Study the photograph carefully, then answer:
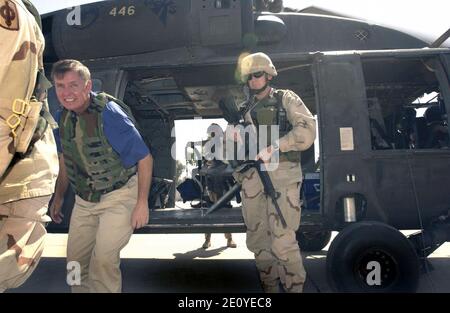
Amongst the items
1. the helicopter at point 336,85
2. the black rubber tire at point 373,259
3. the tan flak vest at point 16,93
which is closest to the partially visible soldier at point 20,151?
the tan flak vest at point 16,93

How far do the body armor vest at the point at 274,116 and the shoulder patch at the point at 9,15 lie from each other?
190 centimetres

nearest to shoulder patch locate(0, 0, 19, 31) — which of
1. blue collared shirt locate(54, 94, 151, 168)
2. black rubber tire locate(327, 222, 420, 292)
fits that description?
blue collared shirt locate(54, 94, 151, 168)

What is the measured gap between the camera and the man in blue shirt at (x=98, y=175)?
2170 mm

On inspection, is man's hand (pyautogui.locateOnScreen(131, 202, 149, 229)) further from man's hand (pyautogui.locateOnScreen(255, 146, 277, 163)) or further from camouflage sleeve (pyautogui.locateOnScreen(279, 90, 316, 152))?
camouflage sleeve (pyautogui.locateOnScreen(279, 90, 316, 152))

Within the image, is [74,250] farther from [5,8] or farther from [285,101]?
[285,101]

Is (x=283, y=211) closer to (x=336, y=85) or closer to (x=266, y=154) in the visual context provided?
(x=266, y=154)

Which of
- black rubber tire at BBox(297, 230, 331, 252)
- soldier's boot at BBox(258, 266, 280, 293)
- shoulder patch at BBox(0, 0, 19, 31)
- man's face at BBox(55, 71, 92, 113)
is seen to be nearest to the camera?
shoulder patch at BBox(0, 0, 19, 31)

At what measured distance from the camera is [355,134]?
320 cm

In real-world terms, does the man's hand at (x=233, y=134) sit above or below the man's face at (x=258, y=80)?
below

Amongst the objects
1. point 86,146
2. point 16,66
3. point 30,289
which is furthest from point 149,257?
point 16,66

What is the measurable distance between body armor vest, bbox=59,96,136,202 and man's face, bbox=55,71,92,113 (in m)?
0.10

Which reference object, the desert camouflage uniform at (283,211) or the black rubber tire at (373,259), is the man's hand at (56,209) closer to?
the desert camouflage uniform at (283,211)

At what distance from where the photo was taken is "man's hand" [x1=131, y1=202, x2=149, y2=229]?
7.23ft

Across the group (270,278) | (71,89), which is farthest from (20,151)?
(270,278)
